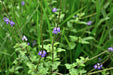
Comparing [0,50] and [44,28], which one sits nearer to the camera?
[0,50]

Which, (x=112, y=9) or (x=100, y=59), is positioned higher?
(x=112, y=9)

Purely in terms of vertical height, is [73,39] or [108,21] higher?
[108,21]

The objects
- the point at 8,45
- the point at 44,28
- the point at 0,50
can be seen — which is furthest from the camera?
the point at 44,28

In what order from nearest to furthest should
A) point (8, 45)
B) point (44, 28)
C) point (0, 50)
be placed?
point (0, 50) < point (8, 45) < point (44, 28)

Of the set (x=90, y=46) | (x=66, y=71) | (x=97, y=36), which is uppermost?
(x=97, y=36)

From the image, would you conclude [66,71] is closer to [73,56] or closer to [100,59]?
[73,56]

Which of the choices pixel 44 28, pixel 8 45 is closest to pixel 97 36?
pixel 44 28

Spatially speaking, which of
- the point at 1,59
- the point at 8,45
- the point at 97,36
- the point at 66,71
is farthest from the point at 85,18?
the point at 1,59

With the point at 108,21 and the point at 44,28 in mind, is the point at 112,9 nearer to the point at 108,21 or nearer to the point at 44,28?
the point at 108,21

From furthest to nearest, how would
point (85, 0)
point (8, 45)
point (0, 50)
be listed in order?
point (85, 0)
point (8, 45)
point (0, 50)
